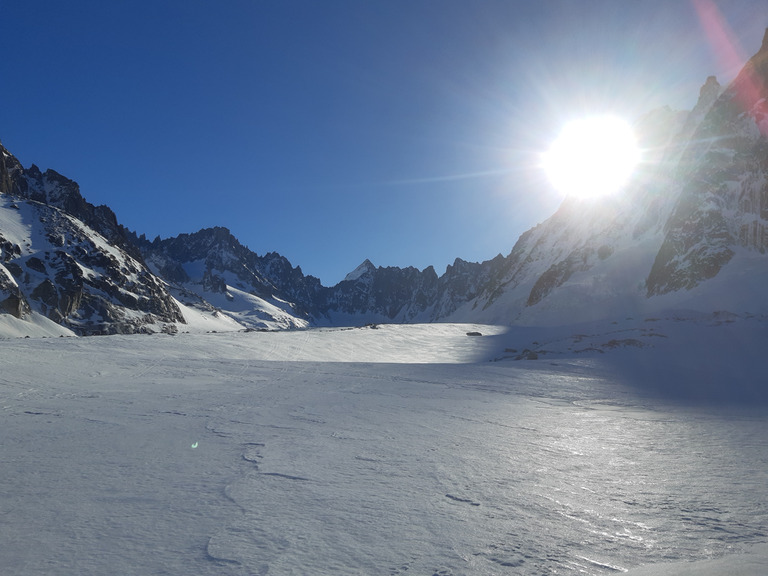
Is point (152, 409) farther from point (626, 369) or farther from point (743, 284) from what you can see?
point (743, 284)

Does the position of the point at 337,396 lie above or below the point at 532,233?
below

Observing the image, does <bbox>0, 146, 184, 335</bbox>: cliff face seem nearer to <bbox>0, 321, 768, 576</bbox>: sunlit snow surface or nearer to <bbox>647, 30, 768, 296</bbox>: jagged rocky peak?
<bbox>0, 321, 768, 576</bbox>: sunlit snow surface

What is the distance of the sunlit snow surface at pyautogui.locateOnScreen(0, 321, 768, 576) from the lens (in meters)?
3.39

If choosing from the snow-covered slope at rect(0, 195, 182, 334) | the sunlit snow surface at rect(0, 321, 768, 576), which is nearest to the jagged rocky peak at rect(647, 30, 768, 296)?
the sunlit snow surface at rect(0, 321, 768, 576)

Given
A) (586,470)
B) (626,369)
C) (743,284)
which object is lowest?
(586,470)

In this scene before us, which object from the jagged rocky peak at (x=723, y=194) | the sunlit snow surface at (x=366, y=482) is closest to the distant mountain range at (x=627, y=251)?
the jagged rocky peak at (x=723, y=194)

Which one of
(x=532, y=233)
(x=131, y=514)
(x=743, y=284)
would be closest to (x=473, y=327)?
(x=743, y=284)

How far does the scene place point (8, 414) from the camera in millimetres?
7512

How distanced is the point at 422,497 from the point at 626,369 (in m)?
16.7

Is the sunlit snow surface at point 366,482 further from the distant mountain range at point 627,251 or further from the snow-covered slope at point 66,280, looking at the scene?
the snow-covered slope at point 66,280

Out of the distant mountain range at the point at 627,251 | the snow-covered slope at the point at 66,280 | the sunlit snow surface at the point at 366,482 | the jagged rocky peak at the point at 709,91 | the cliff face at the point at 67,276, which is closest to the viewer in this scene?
the sunlit snow surface at the point at 366,482

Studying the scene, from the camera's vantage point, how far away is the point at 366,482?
4.92 meters

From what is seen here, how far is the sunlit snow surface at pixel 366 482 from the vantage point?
133 inches

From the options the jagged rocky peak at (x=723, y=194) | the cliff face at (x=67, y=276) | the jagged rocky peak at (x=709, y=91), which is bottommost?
the cliff face at (x=67, y=276)
